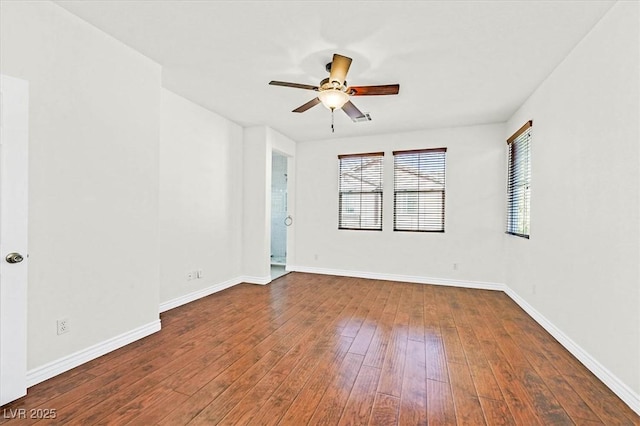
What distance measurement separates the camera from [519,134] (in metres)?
4.08

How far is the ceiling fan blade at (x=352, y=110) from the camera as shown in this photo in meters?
3.05

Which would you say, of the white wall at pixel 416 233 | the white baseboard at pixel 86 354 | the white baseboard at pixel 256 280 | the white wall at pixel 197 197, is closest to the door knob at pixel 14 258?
the white baseboard at pixel 86 354

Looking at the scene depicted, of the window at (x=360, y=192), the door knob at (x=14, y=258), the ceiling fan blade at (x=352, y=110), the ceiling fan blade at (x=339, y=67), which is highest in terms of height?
the ceiling fan blade at (x=339, y=67)

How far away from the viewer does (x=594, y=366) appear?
2.29 meters

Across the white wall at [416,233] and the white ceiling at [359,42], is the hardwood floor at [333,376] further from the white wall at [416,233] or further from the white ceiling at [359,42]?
the white ceiling at [359,42]

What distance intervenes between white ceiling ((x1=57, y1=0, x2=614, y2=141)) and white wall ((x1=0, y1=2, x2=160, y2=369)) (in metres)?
0.27

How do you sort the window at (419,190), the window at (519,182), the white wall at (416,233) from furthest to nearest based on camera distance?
the window at (419,190), the white wall at (416,233), the window at (519,182)

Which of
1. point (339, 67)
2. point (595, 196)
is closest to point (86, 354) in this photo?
point (339, 67)

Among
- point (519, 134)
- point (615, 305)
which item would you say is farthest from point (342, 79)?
point (519, 134)

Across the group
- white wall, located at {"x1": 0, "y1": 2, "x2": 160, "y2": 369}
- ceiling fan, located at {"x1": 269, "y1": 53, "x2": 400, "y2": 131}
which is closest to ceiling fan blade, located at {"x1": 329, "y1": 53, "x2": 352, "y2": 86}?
ceiling fan, located at {"x1": 269, "y1": 53, "x2": 400, "y2": 131}

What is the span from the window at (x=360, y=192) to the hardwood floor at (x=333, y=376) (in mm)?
2344

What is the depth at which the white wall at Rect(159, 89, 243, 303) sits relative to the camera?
146 inches

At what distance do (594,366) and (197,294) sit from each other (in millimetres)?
4338

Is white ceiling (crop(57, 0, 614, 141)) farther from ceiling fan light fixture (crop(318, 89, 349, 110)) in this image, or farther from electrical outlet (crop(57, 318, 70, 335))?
electrical outlet (crop(57, 318, 70, 335))
